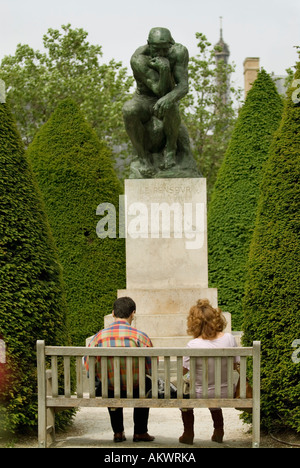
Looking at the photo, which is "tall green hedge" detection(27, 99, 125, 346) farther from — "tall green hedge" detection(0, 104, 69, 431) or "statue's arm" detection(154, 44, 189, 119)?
"tall green hedge" detection(0, 104, 69, 431)

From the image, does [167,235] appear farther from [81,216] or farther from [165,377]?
[165,377]

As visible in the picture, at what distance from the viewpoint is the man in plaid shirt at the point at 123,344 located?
16.4ft

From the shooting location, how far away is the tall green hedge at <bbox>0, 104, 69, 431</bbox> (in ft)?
17.7

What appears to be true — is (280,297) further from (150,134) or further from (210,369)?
(150,134)

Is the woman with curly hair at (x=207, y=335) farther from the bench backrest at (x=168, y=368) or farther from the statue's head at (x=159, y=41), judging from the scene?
the statue's head at (x=159, y=41)

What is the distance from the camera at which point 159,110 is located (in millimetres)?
9539

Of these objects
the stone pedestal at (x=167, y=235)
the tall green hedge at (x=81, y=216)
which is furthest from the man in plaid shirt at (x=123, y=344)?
the tall green hedge at (x=81, y=216)

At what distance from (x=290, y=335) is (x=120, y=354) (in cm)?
136

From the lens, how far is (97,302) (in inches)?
474

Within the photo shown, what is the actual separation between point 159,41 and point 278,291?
497 cm

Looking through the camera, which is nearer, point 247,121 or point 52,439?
point 52,439

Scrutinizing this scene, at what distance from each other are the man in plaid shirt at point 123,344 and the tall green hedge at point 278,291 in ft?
3.07

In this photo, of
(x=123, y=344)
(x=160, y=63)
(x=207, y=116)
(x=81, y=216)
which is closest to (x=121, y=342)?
(x=123, y=344)

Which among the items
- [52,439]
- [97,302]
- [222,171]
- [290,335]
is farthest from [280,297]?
[222,171]
